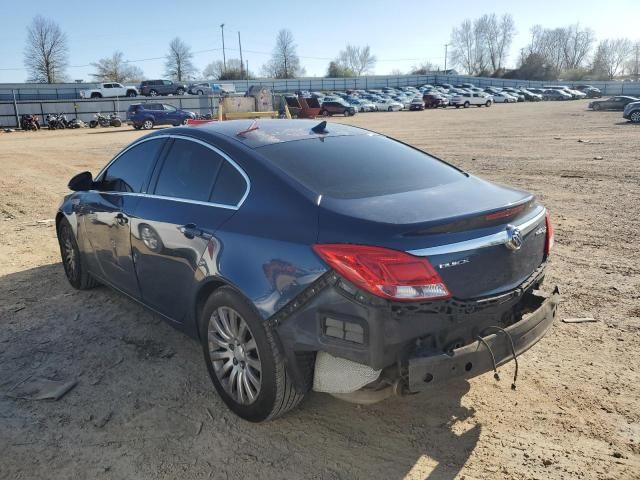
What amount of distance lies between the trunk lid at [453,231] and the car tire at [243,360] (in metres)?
0.69

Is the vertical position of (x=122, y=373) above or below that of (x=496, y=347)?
below

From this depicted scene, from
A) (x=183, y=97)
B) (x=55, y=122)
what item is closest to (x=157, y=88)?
(x=183, y=97)

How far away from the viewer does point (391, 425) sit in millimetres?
3080

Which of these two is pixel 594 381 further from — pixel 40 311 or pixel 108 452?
pixel 40 311

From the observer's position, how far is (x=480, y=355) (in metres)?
2.61

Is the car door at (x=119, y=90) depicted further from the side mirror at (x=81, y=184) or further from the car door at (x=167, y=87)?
the side mirror at (x=81, y=184)

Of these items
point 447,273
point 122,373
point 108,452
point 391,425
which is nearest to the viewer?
point 447,273

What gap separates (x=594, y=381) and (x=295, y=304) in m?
2.17

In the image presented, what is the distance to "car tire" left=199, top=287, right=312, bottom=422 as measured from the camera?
9.26 feet

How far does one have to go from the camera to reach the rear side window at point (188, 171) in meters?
3.43

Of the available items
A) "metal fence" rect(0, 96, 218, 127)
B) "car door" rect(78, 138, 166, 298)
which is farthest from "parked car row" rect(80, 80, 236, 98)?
"car door" rect(78, 138, 166, 298)

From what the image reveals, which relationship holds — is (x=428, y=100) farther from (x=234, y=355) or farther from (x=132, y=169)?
(x=234, y=355)

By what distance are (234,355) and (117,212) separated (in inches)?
68.8

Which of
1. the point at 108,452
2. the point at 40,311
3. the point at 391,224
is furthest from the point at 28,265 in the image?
the point at 391,224
